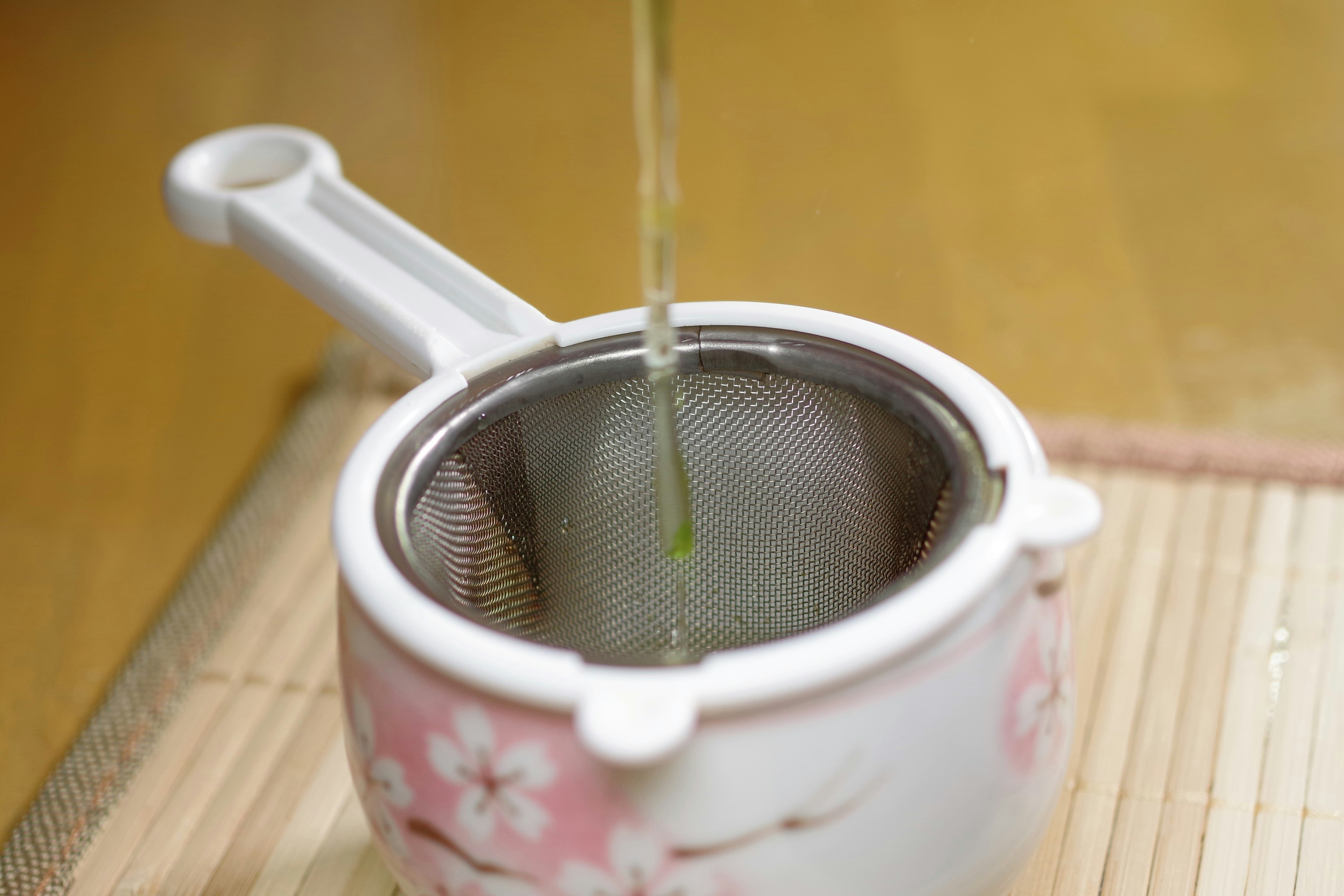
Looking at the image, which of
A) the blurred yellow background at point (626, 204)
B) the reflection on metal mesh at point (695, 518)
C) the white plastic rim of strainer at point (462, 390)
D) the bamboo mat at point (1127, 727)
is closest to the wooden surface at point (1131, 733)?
the bamboo mat at point (1127, 727)

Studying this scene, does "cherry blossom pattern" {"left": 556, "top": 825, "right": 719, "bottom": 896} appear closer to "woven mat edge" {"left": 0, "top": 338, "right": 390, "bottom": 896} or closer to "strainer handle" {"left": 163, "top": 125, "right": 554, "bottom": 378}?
"strainer handle" {"left": 163, "top": 125, "right": 554, "bottom": 378}

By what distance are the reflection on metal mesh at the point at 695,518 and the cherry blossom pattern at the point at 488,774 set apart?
20cm

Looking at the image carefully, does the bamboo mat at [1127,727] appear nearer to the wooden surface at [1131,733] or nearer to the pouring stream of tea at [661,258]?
the wooden surface at [1131,733]

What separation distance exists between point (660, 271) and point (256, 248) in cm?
36

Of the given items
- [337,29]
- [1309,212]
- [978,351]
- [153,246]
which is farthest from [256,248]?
[337,29]

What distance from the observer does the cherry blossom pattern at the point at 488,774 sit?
599mm

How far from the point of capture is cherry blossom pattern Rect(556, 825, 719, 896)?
0.60m

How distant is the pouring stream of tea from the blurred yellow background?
596 millimetres

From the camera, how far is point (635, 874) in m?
0.60

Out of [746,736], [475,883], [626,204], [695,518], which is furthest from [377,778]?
[626,204]

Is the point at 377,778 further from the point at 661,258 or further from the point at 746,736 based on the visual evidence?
the point at 661,258

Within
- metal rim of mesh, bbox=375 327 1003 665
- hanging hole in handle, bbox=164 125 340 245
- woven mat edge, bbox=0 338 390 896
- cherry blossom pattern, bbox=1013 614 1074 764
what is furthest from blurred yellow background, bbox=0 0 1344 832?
cherry blossom pattern, bbox=1013 614 1074 764

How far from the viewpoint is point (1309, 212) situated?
172 centimetres

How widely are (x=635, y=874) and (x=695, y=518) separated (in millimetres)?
353
